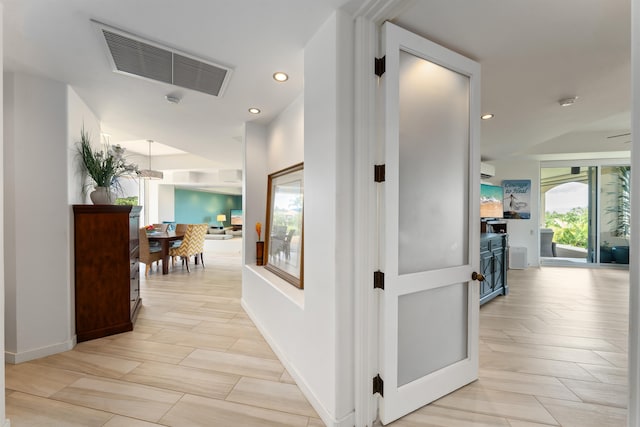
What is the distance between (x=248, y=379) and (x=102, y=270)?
6.19 ft

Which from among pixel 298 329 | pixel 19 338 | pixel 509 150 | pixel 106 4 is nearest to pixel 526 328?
pixel 298 329

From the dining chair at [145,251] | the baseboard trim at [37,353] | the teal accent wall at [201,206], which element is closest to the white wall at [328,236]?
the baseboard trim at [37,353]

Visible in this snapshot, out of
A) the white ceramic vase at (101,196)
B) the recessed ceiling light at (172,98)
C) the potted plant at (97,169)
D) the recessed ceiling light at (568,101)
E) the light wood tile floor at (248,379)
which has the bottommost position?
the light wood tile floor at (248,379)

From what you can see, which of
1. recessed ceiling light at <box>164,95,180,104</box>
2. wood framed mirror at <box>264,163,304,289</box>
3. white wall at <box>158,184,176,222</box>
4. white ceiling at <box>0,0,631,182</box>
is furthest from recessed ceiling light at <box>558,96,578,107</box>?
white wall at <box>158,184,176,222</box>

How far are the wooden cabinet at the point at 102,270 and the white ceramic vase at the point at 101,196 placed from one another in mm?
135

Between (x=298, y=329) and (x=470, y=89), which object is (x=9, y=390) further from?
(x=470, y=89)

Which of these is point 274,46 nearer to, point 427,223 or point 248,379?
point 427,223

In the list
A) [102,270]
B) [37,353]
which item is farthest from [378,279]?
[37,353]

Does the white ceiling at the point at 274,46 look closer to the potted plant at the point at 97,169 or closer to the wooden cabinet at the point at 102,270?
the potted plant at the point at 97,169

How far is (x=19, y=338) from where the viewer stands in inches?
90.0

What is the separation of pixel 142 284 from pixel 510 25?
5802mm

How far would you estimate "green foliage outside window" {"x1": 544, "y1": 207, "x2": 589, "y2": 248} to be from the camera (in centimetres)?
645

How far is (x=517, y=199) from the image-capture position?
21.9 feet

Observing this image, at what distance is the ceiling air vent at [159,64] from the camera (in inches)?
71.9
